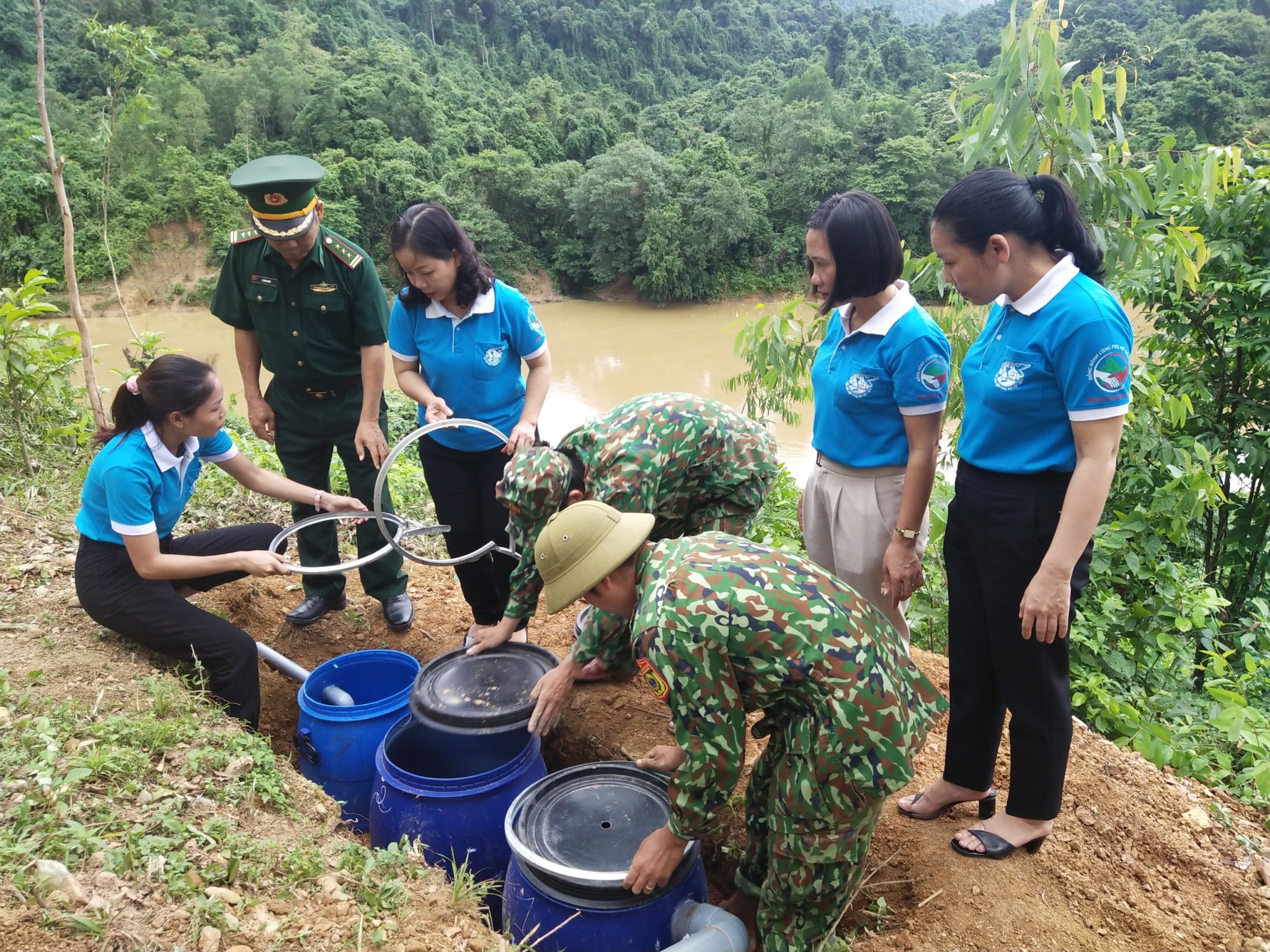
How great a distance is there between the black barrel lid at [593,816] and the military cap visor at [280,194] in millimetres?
2106

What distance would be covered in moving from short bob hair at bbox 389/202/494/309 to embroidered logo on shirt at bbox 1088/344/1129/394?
5.88ft

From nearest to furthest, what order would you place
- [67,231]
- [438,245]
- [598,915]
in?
[598,915] < [438,245] < [67,231]

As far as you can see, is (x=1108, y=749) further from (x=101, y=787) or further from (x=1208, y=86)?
(x=1208, y=86)

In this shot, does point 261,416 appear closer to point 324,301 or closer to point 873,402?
point 324,301

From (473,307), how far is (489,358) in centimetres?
18

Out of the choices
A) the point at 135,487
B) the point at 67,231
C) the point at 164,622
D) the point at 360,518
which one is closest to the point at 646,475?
the point at 360,518

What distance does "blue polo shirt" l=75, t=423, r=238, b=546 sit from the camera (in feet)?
8.21

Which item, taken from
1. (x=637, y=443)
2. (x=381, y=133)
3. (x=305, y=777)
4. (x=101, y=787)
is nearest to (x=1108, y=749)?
(x=637, y=443)

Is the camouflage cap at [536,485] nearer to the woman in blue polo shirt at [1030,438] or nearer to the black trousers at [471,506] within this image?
the black trousers at [471,506]

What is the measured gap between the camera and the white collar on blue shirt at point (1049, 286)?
171cm

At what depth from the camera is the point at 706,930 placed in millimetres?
1797

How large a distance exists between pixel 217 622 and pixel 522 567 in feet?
3.83

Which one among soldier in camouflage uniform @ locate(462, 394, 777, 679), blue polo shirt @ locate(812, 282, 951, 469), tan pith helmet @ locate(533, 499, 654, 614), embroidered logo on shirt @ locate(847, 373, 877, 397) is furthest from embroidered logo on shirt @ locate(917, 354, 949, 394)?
tan pith helmet @ locate(533, 499, 654, 614)

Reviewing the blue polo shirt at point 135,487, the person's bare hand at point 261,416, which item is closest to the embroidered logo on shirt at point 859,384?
the blue polo shirt at point 135,487
